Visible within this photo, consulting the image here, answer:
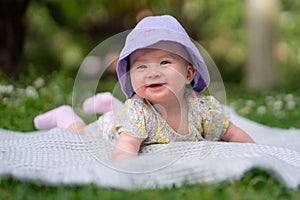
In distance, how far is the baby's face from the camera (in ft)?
7.57

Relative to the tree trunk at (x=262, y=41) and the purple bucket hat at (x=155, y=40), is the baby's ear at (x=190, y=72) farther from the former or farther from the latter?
the tree trunk at (x=262, y=41)

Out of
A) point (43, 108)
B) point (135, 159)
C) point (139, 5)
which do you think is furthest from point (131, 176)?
point (139, 5)

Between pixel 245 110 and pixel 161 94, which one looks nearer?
pixel 161 94

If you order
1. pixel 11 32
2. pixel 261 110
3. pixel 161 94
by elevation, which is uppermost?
pixel 161 94

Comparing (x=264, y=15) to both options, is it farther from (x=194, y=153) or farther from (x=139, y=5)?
(x=194, y=153)

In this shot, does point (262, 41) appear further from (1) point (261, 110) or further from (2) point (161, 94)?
(2) point (161, 94)

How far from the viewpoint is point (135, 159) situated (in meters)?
2.10

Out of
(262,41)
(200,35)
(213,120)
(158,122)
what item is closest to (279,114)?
(213,120)

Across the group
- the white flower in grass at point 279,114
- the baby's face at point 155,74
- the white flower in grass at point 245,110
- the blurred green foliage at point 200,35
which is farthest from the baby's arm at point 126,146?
the blurred green foliage at point 200,35

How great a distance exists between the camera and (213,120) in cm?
264

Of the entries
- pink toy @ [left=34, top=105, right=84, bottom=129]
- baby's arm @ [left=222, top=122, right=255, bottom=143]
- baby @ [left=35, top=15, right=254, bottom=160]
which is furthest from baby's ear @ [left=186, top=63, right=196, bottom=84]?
pink toy @ [left=34, top=105, right=84, bottom=129]

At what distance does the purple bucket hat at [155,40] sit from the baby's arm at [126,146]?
0.71ft

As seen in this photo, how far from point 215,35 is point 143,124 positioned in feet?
39.2

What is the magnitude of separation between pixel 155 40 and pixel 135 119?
0.31 metres
